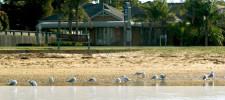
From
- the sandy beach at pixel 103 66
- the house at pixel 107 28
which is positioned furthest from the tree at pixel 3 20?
the house at pixel 107 28

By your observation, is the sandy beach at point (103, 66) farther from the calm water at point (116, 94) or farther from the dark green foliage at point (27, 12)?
the dark green foliage at point (27, 12)

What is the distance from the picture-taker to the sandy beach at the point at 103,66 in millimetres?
18953

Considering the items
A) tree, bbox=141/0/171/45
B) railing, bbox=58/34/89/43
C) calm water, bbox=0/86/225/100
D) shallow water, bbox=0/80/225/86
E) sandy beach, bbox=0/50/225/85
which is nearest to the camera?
calm water, bbox=0/86/225/100

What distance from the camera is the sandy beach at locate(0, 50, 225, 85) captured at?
1895cm

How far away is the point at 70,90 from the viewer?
1417 cm

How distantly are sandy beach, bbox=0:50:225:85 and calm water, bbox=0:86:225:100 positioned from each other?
3402 millimetres

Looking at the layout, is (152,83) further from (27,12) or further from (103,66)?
(27,12)

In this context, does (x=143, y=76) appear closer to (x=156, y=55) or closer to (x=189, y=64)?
(x=189, y=64)

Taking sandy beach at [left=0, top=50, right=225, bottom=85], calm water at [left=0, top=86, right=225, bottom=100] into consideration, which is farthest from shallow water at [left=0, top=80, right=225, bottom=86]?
calm water at [left=0, top=86, right=225, bottom=100]

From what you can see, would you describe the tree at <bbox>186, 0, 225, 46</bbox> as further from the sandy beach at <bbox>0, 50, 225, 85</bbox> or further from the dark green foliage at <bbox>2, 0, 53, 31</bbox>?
the sandy beach at <bbox>0, 50, 225, 85</bbox>

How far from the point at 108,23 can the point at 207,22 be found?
10464 millimetres

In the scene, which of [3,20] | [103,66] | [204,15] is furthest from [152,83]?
[204,15]

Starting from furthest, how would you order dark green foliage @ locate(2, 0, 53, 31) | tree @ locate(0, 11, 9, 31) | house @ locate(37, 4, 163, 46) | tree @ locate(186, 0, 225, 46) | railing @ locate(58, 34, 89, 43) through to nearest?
dark green foliage @ locate(2, 0, 53, 31) < house @ locate(37, 4, 163, 46) < tree @ locate(186, 0, 225, 46) < tree @ locate(0, 11, 9, 31) < railing @ locate(58, 34, 89, 43)

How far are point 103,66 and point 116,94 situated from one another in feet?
30.5
